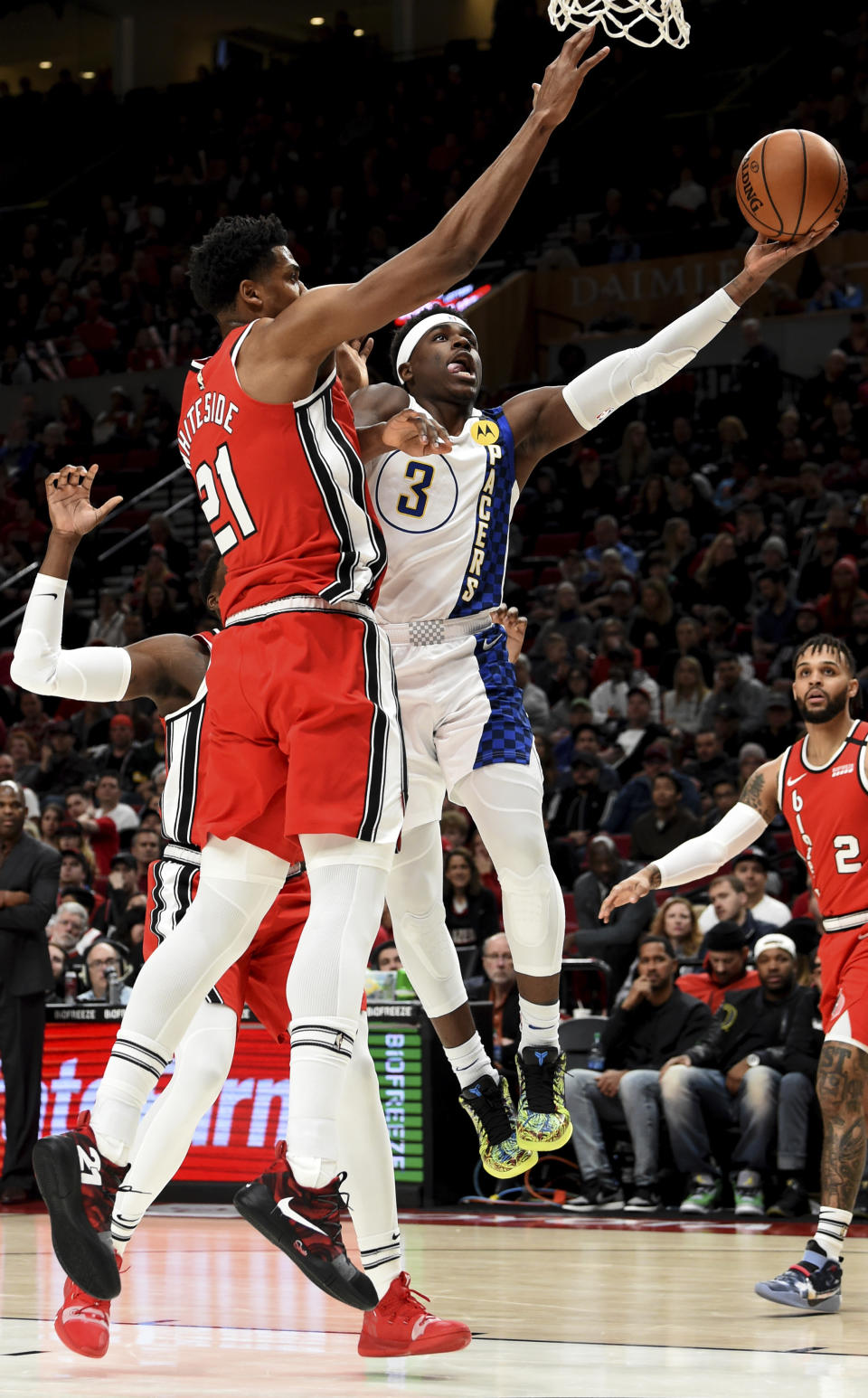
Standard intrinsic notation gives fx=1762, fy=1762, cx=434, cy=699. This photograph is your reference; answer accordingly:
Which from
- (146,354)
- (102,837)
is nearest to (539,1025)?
(102,837)

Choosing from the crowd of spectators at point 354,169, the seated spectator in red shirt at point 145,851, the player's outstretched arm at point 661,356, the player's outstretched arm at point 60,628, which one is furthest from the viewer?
the crowd of spectators at point 354,169

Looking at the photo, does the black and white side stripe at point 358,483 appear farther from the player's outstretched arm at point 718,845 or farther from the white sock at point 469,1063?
the player's outstretched arm at point 718,845

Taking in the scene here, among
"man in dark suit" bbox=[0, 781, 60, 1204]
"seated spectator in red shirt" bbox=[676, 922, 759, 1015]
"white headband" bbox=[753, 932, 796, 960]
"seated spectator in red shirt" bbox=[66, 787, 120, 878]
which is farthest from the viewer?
"seated spectator in red shirt" bbox=[66, 787, 120, 878]

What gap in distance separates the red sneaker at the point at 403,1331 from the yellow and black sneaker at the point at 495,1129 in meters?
0.64

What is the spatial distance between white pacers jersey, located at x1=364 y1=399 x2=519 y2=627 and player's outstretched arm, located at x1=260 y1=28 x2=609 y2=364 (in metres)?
1.28

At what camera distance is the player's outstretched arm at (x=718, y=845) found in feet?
20.2

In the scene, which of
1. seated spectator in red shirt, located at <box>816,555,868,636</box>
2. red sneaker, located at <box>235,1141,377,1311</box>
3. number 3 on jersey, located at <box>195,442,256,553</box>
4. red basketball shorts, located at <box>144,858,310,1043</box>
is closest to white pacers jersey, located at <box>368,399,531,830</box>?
red basketball shorts, located at <box>144,858,310,1043</box>

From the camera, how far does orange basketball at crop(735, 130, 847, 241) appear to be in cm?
541

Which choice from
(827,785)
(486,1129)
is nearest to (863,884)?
(827,785)

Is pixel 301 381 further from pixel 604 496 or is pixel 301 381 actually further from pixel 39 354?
pixel 39 354

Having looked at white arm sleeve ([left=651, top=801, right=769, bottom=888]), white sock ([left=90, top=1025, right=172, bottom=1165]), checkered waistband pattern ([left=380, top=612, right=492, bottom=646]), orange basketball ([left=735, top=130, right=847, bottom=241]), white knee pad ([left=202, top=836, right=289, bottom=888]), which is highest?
orange basketball ([left=735, top=130, right=847, bottom=241])

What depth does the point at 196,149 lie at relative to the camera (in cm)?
2620

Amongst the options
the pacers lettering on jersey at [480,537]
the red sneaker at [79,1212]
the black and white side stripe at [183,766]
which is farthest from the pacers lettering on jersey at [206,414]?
the red sneaker at [79,1212]

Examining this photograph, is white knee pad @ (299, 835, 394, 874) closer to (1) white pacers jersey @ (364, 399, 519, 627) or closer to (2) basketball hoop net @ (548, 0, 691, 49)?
(1) white pacers jersey @ (364, 399, 519, 627)
